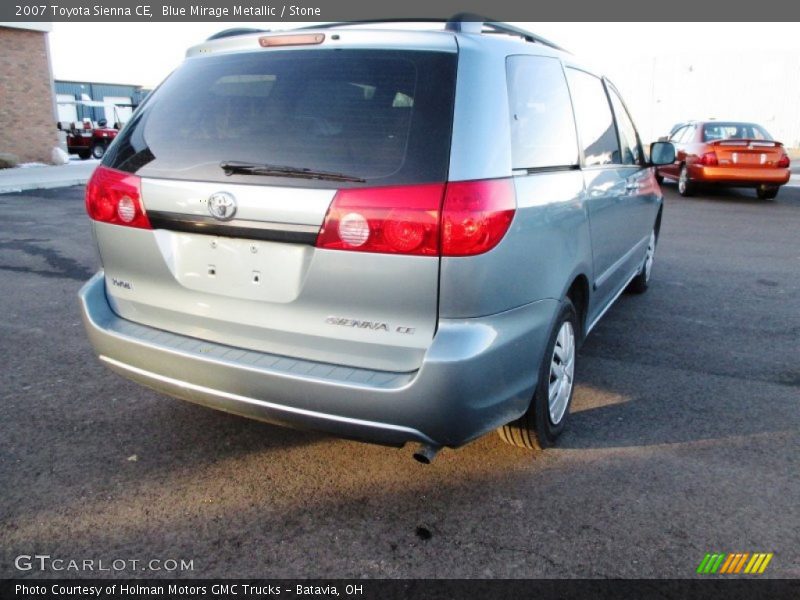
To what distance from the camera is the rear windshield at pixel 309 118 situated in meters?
2.33

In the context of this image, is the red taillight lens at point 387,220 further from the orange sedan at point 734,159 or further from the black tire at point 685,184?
the black tire at point 685,184

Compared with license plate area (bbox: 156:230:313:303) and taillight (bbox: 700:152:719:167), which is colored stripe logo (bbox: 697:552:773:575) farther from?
taillight (bbox: 700:152:719:167)

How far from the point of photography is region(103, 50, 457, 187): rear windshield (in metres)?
2.33

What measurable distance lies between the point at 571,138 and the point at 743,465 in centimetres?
172

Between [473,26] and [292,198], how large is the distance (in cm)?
105

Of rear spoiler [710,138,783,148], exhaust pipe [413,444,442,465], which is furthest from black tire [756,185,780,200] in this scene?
exhaust pipe [413,444,442,465]

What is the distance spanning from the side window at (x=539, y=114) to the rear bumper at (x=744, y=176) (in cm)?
1088

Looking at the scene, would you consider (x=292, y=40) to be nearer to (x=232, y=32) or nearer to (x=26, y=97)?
(x=232, y=32)

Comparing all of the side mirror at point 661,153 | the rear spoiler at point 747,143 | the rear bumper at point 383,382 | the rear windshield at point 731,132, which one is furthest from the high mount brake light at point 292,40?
the rear windshield at point 731,132

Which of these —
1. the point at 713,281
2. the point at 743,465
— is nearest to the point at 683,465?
the point at 743,465

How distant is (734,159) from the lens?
1270cm

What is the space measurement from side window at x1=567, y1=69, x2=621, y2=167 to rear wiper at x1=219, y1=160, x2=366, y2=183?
1.60 metres
